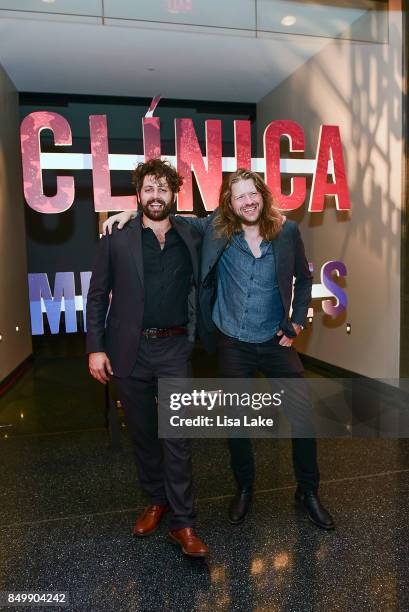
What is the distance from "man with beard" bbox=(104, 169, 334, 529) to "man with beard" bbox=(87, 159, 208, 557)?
0.14m

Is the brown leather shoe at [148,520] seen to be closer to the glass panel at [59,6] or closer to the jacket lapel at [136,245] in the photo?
the jacket lapel at [136,245]

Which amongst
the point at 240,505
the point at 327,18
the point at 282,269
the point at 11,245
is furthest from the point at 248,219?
the point at 11,245

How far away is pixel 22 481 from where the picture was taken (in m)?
2.73

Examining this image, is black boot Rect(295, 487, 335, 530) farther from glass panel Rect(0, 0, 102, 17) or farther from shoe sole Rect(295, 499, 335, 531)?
glass panel Rect(0, 0, 102, 17)

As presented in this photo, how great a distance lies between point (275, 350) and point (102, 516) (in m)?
1.15

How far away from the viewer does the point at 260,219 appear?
7.21 ft

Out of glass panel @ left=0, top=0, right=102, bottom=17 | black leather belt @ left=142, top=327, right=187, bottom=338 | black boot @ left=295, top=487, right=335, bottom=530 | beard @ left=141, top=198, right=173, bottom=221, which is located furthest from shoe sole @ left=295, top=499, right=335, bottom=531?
glass panel @ left=0, top=0, right=102, bottom=17

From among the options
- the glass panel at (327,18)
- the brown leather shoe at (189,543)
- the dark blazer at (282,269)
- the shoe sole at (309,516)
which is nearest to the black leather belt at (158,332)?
the dark blazer at (282,269)

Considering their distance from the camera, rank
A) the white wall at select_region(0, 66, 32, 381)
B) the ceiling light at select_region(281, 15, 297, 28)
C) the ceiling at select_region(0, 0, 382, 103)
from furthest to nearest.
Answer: the ceiling light at select_region(281, 15, 297, 28), the white wall at select_region(0, 66, 32, 381), the ceiling at select_region(0, 0, 382, 103)

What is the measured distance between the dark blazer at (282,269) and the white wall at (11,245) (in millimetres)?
1948

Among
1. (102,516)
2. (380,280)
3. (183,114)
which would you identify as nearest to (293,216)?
(380,280)

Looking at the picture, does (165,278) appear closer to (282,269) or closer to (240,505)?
(282,269)

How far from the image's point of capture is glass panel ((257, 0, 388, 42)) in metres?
3.55

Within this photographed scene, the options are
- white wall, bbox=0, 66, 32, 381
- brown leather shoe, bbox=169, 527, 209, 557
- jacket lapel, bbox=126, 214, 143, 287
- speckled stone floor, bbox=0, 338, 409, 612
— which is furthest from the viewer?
white wall, bbox=0, 66, 32, 381
